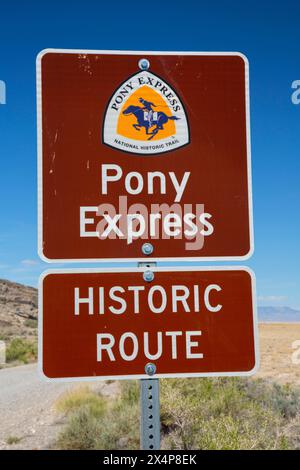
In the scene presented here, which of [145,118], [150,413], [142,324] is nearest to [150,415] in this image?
[150,413]

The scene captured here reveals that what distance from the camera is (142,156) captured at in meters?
2.25

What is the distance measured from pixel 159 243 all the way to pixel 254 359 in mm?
626

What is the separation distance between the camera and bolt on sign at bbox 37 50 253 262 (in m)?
2.18

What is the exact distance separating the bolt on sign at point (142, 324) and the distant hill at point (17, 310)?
32.9 meters

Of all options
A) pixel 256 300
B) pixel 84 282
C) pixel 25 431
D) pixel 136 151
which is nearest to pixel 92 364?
pixel 84 282

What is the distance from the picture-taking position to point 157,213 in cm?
220

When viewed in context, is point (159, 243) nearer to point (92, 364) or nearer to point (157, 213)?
point (157, 213)

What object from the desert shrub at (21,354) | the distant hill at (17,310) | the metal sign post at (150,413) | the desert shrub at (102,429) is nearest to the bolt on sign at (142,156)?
the metal sign post at (150,413)

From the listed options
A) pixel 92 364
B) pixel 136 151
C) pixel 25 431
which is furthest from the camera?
pixel 25 431

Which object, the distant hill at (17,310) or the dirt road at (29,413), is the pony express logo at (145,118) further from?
the distant hill at (17,310)

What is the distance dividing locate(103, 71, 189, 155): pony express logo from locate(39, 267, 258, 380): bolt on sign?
0.55 metres

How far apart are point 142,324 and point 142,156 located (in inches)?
28.2

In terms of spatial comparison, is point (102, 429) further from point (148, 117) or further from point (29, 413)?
point (148, 117)
